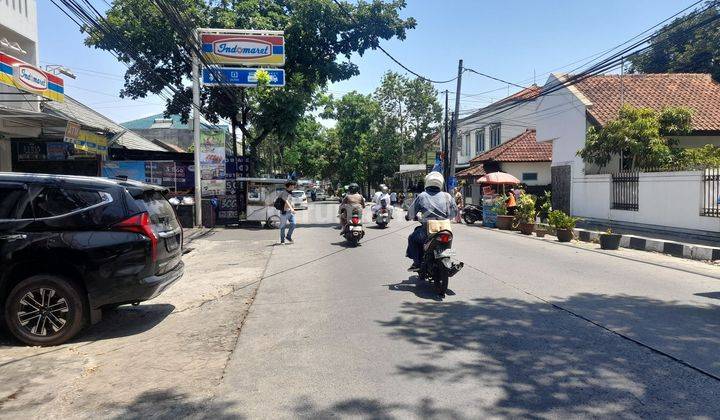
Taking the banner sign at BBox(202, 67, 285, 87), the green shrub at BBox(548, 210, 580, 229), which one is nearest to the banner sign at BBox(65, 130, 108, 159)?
the banner sign at BBox(202, 67, 285, 87)

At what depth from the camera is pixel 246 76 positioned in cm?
1914

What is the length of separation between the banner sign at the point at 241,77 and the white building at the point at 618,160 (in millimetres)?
12413

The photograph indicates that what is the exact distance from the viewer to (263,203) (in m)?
20.2

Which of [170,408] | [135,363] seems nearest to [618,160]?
[135,363]

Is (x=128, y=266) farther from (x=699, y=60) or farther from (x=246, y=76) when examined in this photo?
(x=699, y=60)

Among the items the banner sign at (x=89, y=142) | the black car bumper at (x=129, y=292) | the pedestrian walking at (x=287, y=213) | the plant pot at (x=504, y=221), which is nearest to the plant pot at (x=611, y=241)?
the plant pot at (x=504, y=221)

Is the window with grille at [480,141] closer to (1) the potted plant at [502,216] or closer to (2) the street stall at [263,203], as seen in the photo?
(1) the potted plant at [502,216]

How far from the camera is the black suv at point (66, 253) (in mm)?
5293

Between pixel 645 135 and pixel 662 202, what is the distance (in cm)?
251

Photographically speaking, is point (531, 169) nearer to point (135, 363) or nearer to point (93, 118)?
point (93, 118)

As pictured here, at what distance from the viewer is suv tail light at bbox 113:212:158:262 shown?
5.51 m

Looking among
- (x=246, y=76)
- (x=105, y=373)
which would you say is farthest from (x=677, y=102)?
(x=105, y=373)

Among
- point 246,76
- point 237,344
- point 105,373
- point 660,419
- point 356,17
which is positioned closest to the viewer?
point 660,419

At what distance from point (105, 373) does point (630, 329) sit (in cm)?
526
